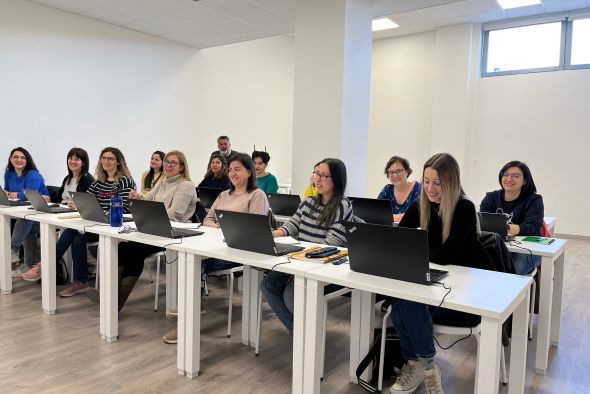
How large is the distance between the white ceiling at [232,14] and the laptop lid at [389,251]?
153 inches

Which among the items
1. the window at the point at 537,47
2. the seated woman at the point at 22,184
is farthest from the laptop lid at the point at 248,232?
the window at the point at 537,47

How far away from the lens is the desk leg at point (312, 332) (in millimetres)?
1785

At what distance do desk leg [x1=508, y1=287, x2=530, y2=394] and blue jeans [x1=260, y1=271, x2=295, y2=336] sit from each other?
41.9 inches

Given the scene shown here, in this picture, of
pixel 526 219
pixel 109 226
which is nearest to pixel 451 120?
pixel 526 219

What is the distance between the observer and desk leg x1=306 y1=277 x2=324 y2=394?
1.79m

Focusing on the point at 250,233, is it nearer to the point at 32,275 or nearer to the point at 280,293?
the point at 280,293

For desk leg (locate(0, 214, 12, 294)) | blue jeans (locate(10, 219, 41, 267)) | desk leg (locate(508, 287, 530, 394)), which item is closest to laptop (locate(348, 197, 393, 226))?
desk leg (locate(508, 287, 530, 394))

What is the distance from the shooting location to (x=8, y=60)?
4867mm

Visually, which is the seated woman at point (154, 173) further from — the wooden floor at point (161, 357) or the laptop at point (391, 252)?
the laptop at point (391, 252)

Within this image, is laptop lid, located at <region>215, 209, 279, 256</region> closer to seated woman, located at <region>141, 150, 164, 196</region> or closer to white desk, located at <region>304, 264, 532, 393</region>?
white desk, located at <region>304, 264, 532, 393</region>

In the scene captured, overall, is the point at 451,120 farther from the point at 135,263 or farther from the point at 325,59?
the point at 135,263

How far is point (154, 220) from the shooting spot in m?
2.48

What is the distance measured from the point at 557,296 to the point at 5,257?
3.92 metres

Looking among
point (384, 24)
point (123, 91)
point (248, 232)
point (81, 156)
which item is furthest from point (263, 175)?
point (384, 24)
